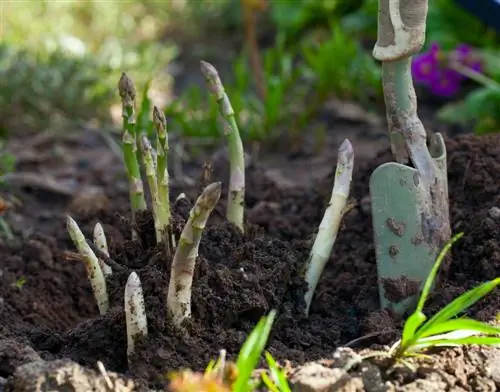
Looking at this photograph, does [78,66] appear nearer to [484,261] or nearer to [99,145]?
[99,145]

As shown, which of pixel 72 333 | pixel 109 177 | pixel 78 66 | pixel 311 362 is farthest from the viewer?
pixel 78 66

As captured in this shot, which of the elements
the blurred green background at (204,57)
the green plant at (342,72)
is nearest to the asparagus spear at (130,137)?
the blurred green background at (204,57)

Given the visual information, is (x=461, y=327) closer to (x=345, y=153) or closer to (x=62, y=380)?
(x=345, y=153)

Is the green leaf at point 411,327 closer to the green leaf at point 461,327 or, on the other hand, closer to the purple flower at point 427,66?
the green leaf at point 461,327

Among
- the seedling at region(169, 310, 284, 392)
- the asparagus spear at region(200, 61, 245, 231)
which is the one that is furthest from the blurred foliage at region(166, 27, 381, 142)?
the seedling at region(169, 310, 284, 392)

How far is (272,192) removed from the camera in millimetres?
3006

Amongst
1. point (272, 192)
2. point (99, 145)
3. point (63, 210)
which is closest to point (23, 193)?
point (63, 210)

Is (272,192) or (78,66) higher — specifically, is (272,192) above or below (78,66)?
below

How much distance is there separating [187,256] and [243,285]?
0.95 ft

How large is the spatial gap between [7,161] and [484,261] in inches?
67.7

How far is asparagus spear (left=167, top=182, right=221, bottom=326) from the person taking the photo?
164 cm

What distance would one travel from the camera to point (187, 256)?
1761 mm

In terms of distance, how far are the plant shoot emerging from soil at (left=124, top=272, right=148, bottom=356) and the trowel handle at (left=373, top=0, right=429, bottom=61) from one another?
2.57 ft

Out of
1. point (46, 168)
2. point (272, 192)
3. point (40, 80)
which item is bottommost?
point (272, 192)
